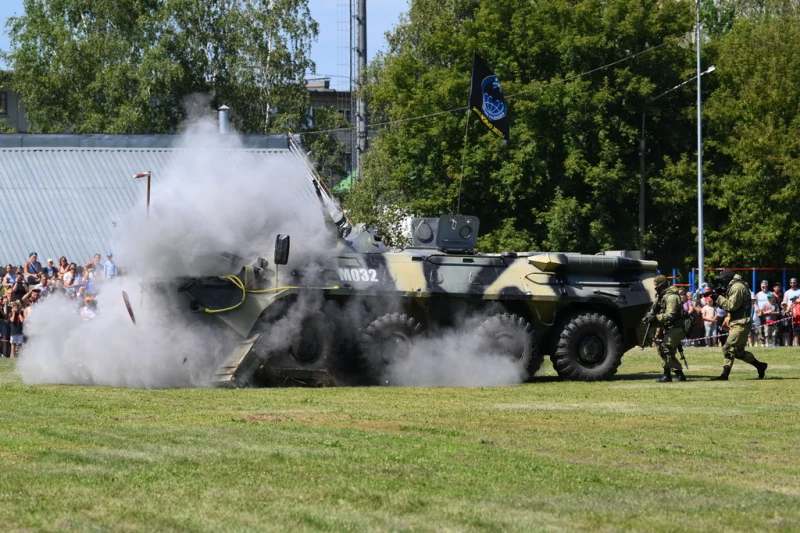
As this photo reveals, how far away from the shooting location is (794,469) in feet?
34.6

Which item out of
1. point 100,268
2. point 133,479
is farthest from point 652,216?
point 133,479

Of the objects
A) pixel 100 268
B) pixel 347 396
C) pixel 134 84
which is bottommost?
pixel 347 396

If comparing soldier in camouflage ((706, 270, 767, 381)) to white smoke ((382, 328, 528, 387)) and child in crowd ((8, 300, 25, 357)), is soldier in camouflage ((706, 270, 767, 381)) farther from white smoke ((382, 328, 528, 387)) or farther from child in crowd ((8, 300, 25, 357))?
child in crowd ((8, 300, 25, 357))

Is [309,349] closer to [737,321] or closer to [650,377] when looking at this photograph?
[650,377]

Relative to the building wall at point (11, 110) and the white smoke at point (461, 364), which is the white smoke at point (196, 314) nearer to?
the white smoke at point (461, 364)

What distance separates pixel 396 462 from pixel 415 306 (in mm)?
9803

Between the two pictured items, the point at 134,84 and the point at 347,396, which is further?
the point at 134,84

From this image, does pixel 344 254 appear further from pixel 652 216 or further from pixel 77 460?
pixel 652 216

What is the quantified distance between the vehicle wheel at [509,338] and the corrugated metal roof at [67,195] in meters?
15.9

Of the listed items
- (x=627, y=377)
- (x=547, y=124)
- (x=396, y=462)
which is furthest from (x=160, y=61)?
(x=396, y=462)

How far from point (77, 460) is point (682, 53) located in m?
44.7

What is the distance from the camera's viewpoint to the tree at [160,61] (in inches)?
2322

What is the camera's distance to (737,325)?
21.3 meters

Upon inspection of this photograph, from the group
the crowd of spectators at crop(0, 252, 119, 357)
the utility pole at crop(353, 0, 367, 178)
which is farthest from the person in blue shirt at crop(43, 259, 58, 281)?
the utility pole at crop(353, 0, 367, 178)
